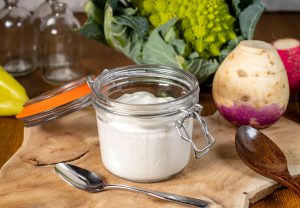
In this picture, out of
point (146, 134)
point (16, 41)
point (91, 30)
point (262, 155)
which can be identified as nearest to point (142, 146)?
point (146, 134)

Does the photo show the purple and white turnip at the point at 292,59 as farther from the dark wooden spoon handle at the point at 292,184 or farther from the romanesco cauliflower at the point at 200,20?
the dark wooden spoon handle at the point at 292,184

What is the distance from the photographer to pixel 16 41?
4.59 ft

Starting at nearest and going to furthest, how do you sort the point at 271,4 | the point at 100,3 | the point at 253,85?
the point at 253,85 → the point at 100,3 → the point at 271,4

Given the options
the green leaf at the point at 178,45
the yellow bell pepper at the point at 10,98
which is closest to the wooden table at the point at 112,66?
the yellow bell pepper at the point at 10,98

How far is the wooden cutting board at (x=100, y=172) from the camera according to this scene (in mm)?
869

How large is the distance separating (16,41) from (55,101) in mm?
397

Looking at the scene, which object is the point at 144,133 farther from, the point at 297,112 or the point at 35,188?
the point at 297,112

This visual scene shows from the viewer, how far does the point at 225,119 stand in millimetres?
1121

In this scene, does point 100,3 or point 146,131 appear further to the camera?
point 100,3

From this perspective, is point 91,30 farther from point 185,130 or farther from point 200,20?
point 185,130

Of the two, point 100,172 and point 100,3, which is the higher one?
point 100,3

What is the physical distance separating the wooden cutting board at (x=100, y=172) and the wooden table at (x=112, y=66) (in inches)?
1.3

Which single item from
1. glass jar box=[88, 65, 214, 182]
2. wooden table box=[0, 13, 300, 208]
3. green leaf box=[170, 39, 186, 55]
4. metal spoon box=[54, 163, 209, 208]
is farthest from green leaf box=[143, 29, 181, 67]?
metal spoon box=[54, 163, 209, 208]

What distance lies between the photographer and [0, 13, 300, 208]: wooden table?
940 millimetres
